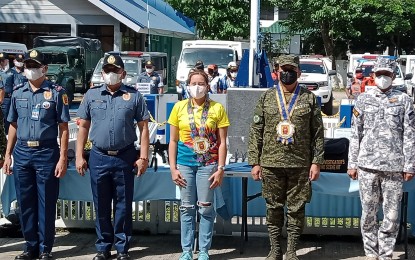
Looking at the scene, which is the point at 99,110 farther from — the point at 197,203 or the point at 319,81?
the point at 319,81

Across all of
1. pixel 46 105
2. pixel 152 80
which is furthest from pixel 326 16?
pixel 46 105

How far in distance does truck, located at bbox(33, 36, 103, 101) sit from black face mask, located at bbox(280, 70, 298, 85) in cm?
1889

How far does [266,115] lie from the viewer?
21.6 ft

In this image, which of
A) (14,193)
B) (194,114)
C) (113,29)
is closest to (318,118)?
(194,114)

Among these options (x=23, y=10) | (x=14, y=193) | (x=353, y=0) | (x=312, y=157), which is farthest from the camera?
(x=353, y=0)

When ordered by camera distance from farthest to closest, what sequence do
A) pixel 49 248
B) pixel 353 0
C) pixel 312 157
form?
pixel 353 0, pixel 49 248, pixel 312 157

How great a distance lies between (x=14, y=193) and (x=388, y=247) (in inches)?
154

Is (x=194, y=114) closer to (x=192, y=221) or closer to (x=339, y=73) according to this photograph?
(x=192, y=221)

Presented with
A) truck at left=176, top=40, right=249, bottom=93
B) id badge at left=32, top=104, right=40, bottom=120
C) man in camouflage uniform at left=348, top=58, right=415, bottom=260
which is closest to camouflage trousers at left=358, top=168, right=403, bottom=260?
man in camouflage uniform at left=348, top=58, right=415, bottom=260

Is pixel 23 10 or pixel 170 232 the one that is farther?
pixel 23 10

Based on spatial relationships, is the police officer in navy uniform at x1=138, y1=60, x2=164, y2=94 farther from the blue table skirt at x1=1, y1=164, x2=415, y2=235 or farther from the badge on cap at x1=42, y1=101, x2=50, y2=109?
the badge on cap at x1=42, y1=101, x2=50, y2=109

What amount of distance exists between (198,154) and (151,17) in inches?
1072

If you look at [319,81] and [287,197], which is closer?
[287,197]

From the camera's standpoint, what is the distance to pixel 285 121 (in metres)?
6.45
